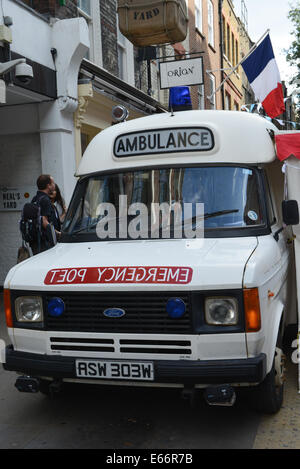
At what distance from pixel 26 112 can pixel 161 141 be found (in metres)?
6.27

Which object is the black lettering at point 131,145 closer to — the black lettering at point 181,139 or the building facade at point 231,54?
the black lettering at point 181,139

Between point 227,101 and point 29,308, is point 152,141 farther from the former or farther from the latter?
point 227,101

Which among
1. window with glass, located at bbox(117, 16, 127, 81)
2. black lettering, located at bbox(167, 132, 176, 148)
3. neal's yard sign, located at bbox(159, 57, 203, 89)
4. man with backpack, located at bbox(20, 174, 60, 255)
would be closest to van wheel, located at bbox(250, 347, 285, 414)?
black lettering, located at bbox(167, 132, 176, 148)

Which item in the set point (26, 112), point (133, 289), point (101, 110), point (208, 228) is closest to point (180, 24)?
point (101, 110)

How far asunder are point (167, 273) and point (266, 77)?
550 cm

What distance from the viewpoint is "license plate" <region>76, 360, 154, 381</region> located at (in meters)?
3.83

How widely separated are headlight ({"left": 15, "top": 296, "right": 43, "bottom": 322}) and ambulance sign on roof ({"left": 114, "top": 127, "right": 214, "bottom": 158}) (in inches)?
65.7

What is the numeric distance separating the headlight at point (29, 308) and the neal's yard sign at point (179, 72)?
26.6 feet

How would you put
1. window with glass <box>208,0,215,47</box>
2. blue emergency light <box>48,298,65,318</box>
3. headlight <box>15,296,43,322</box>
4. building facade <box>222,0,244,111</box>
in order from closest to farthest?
blue emergency light <box>48,298,65,318</box> → headlight <box>15,296,43,322</box> → window with glass <box>208,0,215,47</box> → building facade <box>222,0,244,111</box>

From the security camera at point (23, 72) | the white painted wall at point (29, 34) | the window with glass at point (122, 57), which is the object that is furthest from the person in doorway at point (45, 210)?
the window with glass at point (122, 57)

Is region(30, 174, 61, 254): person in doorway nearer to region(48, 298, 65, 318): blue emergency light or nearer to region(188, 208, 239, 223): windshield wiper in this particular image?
region(188, 208, 239, 223): windshield wiper

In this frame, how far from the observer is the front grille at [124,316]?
3836 mm

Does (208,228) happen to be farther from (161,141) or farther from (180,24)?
(180,24)

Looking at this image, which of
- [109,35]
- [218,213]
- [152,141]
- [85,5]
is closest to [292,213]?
[218,213]
